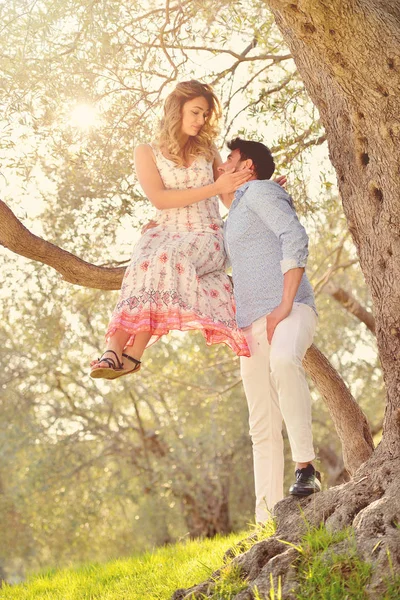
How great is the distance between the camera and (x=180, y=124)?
231 inches

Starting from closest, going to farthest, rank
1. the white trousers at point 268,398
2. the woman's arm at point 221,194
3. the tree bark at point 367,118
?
1. the tree bark at point 367,118
2. the white trousers at point 268,398
3. the woman's arm at point 221,194

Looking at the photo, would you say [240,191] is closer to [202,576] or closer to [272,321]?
[272,321]

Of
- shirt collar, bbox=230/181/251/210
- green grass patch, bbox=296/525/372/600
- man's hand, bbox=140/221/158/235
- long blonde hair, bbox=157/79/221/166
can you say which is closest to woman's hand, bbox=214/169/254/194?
shirt collar, bbox=230/181/251/210

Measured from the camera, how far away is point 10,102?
799cm

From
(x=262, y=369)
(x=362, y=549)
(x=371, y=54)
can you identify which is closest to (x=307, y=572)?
(x=362, y=549)

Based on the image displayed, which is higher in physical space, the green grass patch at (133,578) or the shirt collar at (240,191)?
the shirt collar at (240,191)

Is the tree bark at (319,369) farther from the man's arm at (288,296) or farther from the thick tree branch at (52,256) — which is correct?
the man's arm at (288,296)

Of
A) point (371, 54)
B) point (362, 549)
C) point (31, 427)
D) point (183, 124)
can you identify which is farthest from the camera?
point (31, 427)

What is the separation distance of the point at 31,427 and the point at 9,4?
44.6ft

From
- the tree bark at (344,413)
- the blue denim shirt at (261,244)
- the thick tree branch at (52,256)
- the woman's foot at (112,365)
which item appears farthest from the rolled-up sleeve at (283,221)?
the tree bark at (344,413)

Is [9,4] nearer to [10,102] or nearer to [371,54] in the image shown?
[10,102]

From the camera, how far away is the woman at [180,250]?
5.20 metres

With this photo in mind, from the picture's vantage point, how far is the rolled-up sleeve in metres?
4.81

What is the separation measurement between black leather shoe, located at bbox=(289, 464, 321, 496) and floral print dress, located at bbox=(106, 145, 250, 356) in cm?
88
